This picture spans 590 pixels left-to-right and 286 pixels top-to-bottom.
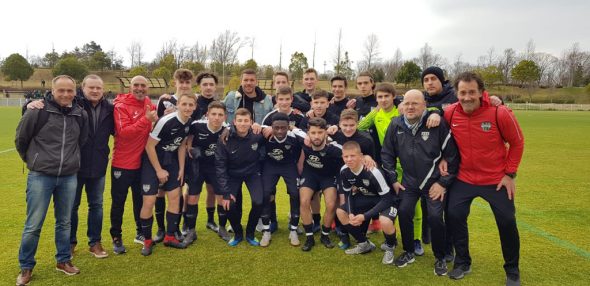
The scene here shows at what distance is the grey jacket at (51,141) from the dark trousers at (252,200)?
194 cm

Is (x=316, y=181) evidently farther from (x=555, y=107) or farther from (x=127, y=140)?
(x=555, y=107)

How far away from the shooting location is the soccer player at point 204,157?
4.89 m

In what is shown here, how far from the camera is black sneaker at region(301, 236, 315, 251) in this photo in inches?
188

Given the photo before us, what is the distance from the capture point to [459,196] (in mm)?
4035

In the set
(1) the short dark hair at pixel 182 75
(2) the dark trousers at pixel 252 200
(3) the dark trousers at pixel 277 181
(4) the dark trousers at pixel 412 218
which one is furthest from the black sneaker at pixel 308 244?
(1) the short dark hair at pixel 182 75

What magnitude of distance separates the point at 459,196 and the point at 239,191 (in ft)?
9.40

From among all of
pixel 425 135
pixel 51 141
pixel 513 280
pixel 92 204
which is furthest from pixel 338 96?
pixel 51 141

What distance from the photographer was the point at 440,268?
4.12 m

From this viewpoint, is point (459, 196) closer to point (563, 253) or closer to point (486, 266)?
point (486, 266)

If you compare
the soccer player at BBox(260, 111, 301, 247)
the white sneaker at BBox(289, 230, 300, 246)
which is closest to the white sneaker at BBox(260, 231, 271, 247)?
the soccer player at BBox(260, 111, 301, 247)

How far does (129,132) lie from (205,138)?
0.99 meters

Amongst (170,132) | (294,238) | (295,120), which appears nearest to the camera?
(170,132)

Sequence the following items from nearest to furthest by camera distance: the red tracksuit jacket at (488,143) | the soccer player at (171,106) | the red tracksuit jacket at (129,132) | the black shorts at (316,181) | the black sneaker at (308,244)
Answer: the red tracksuit jacket at (488,143) < the red tracksuit jacket at (129,132) < the black sneaker at (308,244) < the black shorts at (316,181) < the soccer player at (171,106)

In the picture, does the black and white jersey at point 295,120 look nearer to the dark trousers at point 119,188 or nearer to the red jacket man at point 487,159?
the dark trousers at point 119,188
